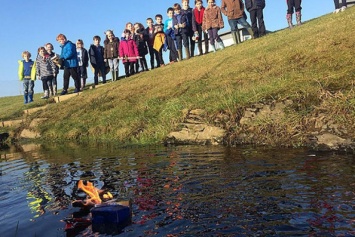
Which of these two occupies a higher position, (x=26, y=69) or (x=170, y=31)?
(x=170, y=31)

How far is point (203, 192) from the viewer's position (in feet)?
17.4

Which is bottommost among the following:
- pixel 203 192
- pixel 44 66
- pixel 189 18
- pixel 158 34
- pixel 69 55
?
pixel 203 192

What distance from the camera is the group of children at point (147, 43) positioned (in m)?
17.2

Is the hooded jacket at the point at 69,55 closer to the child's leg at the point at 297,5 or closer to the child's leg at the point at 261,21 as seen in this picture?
the child's leg at the point at 261,21

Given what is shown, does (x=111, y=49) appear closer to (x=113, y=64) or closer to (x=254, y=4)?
(x=113, y=64)

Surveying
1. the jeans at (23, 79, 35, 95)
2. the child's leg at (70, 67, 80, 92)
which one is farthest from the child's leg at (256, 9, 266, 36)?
the jeans at (23, 79, 35, 95)

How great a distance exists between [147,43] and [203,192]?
1518cm

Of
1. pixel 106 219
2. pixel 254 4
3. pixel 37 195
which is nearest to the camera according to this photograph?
pixel 106 219

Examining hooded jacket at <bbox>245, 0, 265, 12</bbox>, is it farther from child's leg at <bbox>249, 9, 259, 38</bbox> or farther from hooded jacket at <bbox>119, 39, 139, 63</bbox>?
hooded jacket at <bbox>119, 39, 139, 63</bbox>

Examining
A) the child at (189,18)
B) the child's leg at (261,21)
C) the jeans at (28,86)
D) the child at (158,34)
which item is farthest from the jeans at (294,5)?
the jeans at (28,86)

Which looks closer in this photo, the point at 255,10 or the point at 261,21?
the point at 255,10

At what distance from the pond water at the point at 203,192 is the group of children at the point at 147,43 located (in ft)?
32.0

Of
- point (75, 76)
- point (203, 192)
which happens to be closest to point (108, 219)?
point (203, 192)

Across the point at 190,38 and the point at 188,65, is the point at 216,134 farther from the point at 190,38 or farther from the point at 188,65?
the point at 190,38
